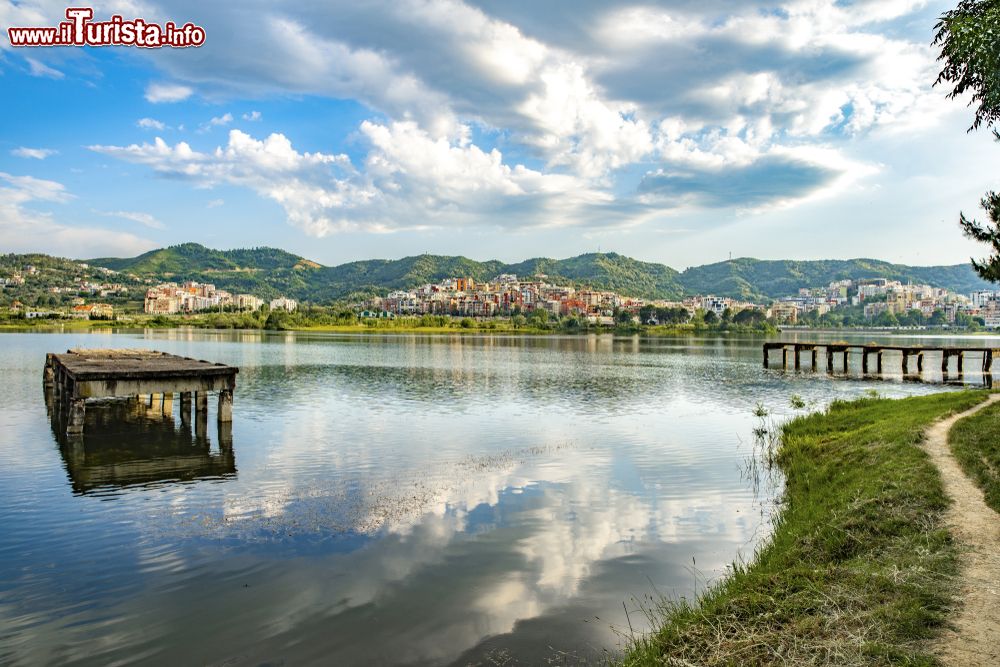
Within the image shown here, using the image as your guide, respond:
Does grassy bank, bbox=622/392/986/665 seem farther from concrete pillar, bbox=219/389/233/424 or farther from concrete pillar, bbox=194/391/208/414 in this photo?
concrete pillar, bbox=194/391/208/414

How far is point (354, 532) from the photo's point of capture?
11742 mm

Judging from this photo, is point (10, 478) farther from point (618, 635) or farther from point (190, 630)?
point (618, 635)

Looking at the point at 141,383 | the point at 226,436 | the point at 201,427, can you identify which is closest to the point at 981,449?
the point at 226,436

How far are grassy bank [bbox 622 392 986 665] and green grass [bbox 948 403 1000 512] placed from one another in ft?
2.25

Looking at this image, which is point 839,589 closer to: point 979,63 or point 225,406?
point 979,63

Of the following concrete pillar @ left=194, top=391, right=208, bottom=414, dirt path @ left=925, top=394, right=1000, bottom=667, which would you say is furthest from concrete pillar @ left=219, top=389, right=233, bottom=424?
dirt path @ left=925, top=394, right=1000, bottom=667

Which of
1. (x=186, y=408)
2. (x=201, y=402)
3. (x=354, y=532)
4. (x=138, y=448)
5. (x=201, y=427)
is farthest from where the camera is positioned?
(x=186, y=408)

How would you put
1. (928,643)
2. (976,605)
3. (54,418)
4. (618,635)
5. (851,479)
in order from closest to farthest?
(928,643) → (976,605) → (618,635) → (851,479) → (54,418)

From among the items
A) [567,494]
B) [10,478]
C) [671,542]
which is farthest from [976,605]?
[10,478]

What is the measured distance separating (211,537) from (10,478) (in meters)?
7.82

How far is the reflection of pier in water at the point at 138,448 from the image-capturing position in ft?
52.5

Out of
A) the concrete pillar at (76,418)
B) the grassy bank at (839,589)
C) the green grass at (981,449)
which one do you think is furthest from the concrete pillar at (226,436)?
the green grass at (981,449)

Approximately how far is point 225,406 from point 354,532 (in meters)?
13.1

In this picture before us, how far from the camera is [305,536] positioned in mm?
11484
